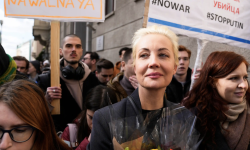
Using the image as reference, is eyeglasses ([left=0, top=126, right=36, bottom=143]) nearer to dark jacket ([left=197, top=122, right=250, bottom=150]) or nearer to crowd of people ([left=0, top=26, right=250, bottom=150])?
crowd of people ([left=0, top=26, right=250, bottom=150])

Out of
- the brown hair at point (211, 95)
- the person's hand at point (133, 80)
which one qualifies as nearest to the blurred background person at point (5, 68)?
the person's hand at point (133, 80)

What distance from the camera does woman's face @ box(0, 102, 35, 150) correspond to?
4.17 ft

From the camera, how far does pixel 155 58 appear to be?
1.35 m

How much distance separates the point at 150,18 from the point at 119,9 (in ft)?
17.6

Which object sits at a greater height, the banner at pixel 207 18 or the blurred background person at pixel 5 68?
the banner at pixel 207 18

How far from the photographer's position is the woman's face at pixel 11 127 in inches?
50.1

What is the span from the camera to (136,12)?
6.38m

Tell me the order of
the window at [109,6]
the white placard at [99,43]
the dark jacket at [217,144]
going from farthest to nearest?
the white placard at [99,43] → the window at [109,6] → the dark jacket at [217,144]

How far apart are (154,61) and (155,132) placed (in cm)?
42

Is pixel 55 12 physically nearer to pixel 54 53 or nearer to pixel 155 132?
pixel 54 53

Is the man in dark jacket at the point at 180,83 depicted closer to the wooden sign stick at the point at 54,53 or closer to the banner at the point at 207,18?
the banner at the point at 207,18

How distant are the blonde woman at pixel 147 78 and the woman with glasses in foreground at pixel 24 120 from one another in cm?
38

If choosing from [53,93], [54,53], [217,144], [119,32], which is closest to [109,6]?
[119,32]

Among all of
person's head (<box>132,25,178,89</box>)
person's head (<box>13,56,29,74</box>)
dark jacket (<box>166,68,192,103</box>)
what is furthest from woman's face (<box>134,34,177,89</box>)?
person's head (<box>13,56,29,74</box>)
